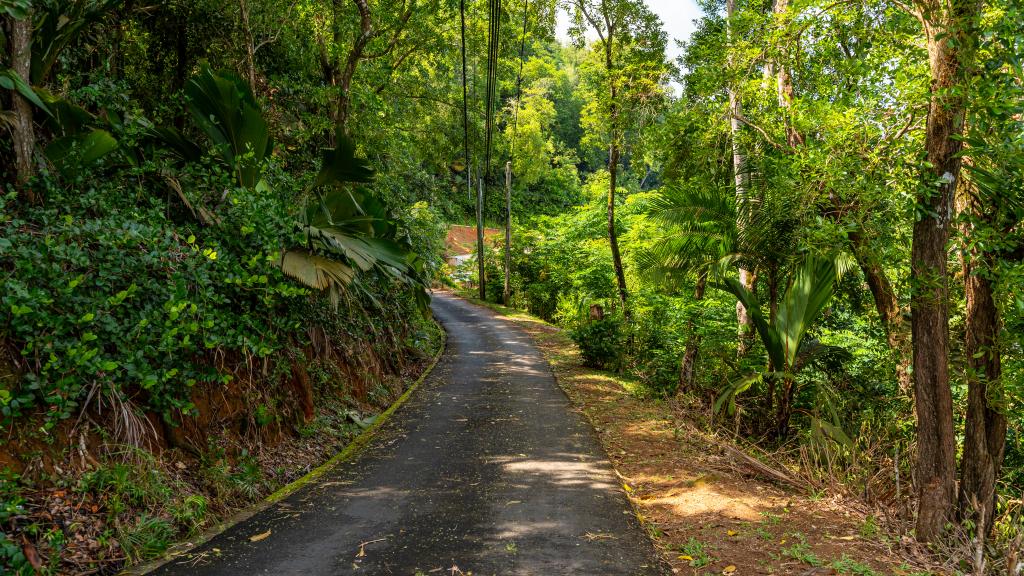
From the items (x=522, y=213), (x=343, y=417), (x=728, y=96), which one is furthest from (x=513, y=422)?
(x=522, y=213)

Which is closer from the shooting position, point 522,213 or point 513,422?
point 513,422

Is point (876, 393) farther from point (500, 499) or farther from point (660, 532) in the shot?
point (500, 499)

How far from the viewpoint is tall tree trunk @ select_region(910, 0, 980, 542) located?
4.32m

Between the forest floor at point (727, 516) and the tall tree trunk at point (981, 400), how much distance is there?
77cm

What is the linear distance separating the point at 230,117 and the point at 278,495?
3.84m

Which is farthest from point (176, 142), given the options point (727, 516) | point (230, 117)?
point (727, 516)

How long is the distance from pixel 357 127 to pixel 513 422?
789 cm

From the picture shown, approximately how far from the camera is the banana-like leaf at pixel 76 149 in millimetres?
5099

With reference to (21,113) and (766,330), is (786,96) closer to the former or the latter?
(766,330)

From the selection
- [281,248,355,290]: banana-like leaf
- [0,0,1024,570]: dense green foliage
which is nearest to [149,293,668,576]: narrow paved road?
[0,0,1024,570]: dense green foliage

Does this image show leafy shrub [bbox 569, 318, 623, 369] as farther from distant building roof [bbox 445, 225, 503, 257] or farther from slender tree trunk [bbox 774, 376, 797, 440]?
distant building roof [bbox 445, 225, 503, 257]

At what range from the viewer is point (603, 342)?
13219mm

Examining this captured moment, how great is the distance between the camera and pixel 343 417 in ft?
26.2

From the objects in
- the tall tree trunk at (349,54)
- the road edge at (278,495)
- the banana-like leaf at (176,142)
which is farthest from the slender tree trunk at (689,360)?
the banana-like leaf at (176,142)
